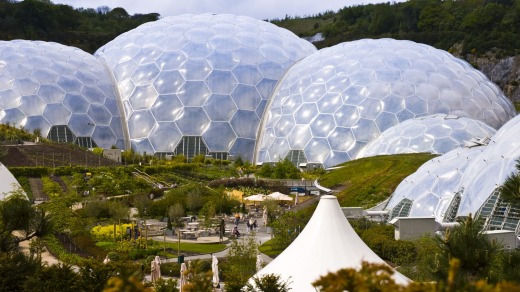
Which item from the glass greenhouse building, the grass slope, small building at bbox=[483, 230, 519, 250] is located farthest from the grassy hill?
small building at bbox=[483, 230, 519, 250]

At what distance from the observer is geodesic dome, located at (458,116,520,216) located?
23438 millimetres

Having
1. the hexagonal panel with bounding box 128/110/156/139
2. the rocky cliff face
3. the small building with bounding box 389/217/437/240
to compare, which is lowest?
the small building with bounding box 389/217/437/240

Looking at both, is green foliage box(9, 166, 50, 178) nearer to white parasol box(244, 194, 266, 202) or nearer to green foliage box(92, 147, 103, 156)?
green foliage box(92, 147, 103, 156)

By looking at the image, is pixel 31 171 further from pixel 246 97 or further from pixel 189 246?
pixel 246 97

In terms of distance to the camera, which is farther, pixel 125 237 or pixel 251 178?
pixel 251 178

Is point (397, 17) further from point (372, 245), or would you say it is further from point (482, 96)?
point (372, 245)

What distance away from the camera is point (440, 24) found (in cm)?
9819

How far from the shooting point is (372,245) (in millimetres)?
22547

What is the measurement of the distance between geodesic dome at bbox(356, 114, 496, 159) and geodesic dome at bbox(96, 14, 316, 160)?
32.1 ft

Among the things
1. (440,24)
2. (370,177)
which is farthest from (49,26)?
(370,177)

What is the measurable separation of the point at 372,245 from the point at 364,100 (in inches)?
1006

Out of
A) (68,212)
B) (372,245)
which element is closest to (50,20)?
(68,212)

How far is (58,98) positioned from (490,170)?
107ft

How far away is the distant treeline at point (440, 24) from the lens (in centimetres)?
8944
